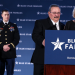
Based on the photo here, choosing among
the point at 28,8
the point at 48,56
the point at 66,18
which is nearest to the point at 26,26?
the point at 28,8

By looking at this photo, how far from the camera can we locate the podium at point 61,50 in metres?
1.34

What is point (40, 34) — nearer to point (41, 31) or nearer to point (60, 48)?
point (41, 31)

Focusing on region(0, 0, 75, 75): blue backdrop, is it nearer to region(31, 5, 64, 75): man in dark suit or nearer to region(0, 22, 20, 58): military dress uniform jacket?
region(0, 22, 20, 58): military dress uniform jacket

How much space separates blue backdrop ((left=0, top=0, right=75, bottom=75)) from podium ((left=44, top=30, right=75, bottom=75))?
2369mm

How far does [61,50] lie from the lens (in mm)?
1348

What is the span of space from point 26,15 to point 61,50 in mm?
2518

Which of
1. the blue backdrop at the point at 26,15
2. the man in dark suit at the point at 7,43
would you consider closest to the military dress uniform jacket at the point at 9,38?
the man in dark suit at the point at 7,43

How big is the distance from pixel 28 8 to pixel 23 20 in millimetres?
315

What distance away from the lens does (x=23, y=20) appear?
3.76 metres

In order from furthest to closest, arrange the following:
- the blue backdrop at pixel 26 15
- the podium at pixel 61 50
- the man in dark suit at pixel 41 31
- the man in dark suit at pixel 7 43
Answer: the blue backdrop at pixel 26 15 → the man in dark suit at pixel 7 43 → the man in dark suit at pixel 41 31 → the podium at pixel 61 50

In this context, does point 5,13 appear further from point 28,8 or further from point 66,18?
point 66,18

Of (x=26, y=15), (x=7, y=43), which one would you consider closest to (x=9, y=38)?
(x=7, y=43)

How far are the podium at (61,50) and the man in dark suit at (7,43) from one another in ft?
4.08

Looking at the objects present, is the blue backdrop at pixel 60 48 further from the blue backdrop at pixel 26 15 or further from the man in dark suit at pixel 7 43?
the blue backdrop at pixel 26 15
